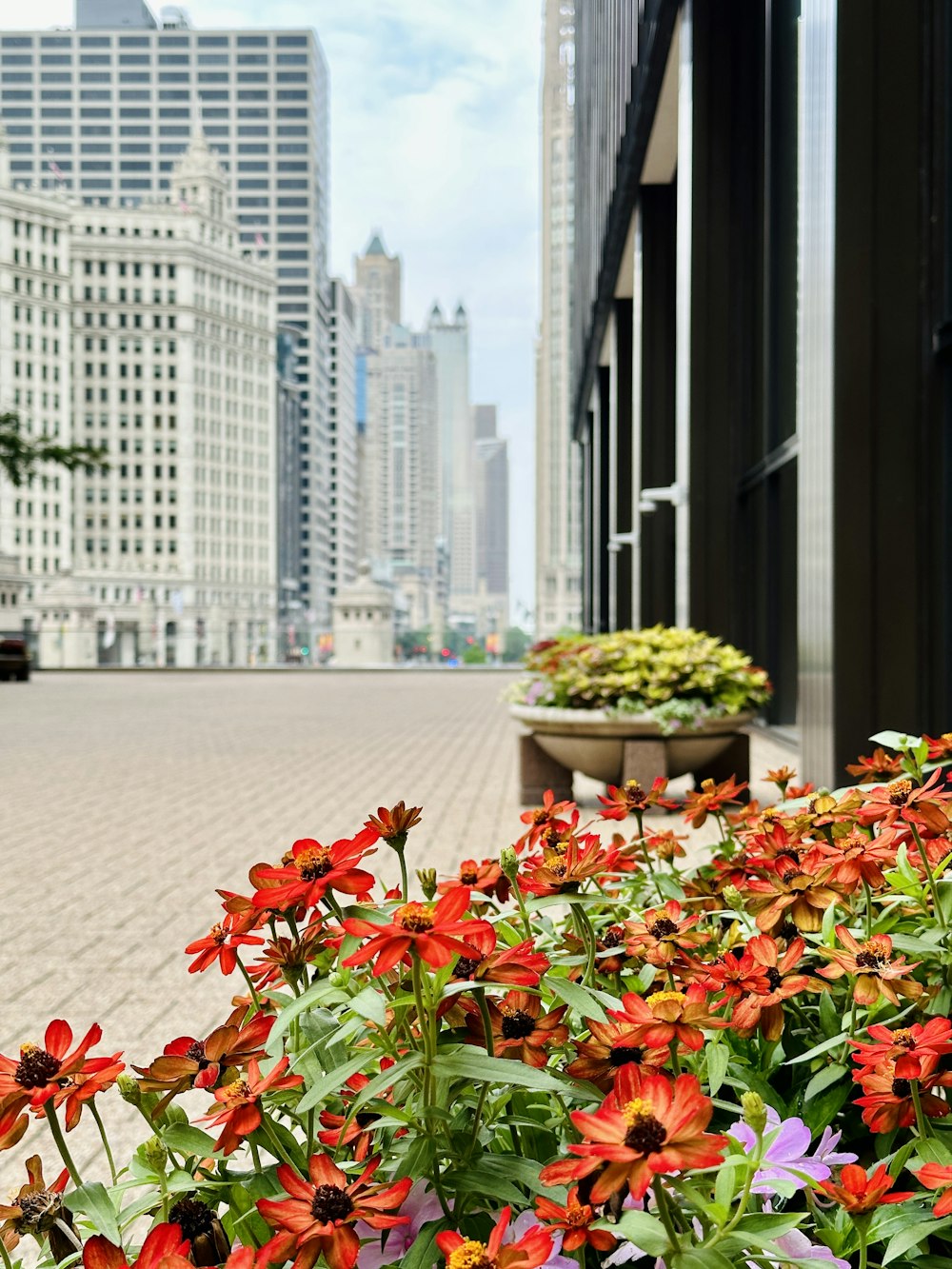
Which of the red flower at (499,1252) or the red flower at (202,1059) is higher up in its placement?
the red flower at (202,1059)

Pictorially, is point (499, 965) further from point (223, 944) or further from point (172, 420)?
point (172, 420)

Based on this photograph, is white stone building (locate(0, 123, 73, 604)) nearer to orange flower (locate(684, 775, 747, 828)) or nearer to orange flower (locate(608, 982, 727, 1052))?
orange flower (locate(684, 775, 747, 828))

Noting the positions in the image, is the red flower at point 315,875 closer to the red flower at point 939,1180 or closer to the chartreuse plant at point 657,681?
the red flower at point 939,1180

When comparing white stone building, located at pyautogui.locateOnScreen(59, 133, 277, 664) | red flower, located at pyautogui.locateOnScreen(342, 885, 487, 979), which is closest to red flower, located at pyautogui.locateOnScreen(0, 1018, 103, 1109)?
red flower, located at pyautogui.locateOnScreen(342, 885, 487, 979)

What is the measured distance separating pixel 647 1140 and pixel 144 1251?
372 millimetres

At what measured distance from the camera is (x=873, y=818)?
1.47 m

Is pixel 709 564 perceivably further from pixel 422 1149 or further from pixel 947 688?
pixel 422 1149

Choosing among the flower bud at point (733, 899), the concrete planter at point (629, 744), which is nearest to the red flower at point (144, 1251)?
the flower bud at point (733, 899)

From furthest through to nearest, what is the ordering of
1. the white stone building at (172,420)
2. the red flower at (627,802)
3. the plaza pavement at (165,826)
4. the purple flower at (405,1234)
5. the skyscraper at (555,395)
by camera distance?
1. the white stone building at (172,420)
2. the skyscraper at (555,395)
3. the plaza pavement at (165,826)
4. the red flower at (627,802)
5. the purple flower at (405,1234)

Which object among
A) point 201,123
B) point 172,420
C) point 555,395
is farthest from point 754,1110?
point 201,123

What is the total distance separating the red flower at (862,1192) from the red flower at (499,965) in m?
0.28

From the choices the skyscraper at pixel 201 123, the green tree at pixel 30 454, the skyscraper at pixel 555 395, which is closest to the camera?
the green tree at pixel 30 454

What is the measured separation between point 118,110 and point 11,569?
113847 mm

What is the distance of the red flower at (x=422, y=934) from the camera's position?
0.79 meters
